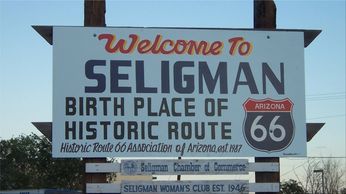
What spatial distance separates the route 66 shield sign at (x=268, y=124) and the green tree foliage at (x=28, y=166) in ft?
122

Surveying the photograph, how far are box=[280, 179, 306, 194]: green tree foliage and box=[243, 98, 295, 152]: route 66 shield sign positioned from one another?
42443 millimetres

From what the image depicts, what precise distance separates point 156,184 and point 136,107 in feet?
3.61

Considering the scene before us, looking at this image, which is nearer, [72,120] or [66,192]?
[72,120]

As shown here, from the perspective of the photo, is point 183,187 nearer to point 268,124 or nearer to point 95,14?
point 268,124

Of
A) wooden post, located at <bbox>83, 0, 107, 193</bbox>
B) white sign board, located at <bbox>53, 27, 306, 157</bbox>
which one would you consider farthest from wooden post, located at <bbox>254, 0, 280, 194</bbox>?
wooden post, located at <bbox>83, 0, 107, 193</bbox>

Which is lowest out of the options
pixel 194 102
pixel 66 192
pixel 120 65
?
pixel 66 192

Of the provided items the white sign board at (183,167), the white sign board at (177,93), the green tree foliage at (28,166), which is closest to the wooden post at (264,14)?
the white sign board at (177,93)

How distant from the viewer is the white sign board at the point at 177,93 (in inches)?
324

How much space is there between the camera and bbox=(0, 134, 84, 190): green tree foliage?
45.2 m

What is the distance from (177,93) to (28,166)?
41335mm

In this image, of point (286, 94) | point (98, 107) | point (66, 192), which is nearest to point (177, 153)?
point (98, 107)

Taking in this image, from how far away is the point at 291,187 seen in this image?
51875mm

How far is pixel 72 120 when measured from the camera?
8195 millimetres

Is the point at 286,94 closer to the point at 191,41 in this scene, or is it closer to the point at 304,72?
the point at 304,72
